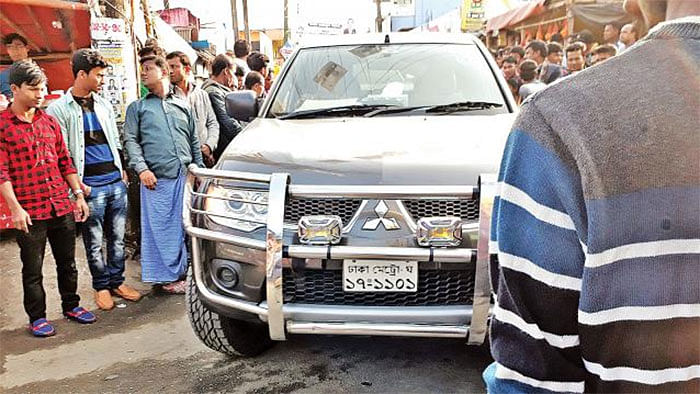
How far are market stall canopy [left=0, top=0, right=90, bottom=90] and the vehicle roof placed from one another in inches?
168

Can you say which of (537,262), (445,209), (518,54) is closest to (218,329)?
(445,209)

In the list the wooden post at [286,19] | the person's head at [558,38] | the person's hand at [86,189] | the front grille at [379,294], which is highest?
the wooden post at [286,19]

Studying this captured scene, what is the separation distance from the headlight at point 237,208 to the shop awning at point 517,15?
32.2ft

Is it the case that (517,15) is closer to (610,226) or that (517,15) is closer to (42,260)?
(42,260)

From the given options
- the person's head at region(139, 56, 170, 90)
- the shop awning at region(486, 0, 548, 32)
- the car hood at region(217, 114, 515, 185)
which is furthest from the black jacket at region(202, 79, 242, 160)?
the shop awning at region(486, 0, 548, 32)

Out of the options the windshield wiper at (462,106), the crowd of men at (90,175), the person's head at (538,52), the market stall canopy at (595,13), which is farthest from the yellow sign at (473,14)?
the windshield wiper at (462,106)

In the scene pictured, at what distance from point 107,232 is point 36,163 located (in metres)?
0.77

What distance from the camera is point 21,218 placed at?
324 centimetres

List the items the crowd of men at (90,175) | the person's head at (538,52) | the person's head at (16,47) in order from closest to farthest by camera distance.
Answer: the crowd of men at (90,175), the person's head at (16,47), the person's head at (538,52)

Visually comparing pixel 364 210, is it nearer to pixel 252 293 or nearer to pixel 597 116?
pixel 252 293

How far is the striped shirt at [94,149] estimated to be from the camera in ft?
12.3

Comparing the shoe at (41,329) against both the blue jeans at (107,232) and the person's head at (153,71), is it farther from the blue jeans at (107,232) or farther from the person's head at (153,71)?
the person's head at (153,71)

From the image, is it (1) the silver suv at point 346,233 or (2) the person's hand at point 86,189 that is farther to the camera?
(2) the person's hand at point 86,189

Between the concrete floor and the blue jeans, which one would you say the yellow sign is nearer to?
the blue jeans
